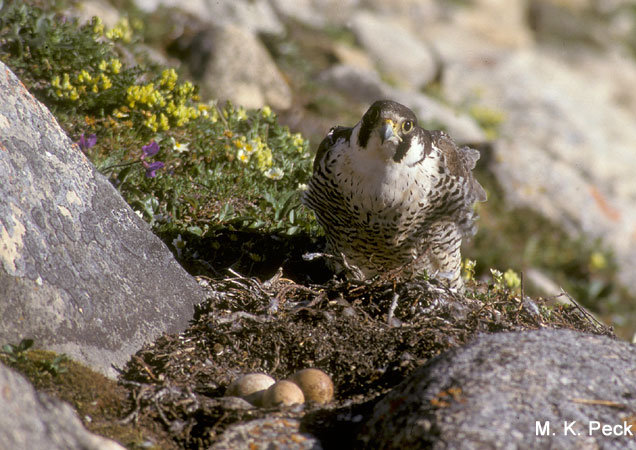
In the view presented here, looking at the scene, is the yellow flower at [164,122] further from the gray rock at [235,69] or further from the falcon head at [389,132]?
the gray rock at [235,69]

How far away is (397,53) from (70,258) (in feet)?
31.4

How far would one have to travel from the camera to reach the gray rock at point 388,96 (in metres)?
10.1

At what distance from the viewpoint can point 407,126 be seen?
4336 mm

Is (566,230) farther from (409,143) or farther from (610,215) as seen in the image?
(409,143)

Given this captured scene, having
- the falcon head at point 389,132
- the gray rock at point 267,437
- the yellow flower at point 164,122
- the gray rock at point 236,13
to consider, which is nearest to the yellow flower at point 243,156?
the yellow flower at point 164,122

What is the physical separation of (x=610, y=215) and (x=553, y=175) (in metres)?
0.97

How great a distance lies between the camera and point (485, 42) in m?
15.7

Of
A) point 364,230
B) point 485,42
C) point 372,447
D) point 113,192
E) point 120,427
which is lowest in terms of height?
point 120,427

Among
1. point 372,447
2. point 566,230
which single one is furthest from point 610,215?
point 372,447

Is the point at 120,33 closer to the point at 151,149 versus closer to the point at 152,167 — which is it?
the point at 151,149

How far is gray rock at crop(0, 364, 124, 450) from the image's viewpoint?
90.1 inches

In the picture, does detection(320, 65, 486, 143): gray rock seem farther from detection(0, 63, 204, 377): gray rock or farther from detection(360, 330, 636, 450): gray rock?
detection(360, 330, 636, 450): gray rock

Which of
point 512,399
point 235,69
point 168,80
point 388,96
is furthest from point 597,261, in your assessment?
point 512,399

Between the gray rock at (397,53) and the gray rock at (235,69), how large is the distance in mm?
3611
